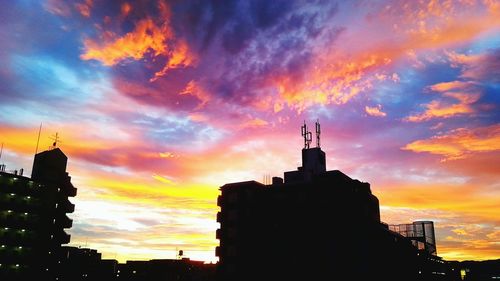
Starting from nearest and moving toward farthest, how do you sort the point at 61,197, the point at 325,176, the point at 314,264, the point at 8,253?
the point at 314,264, the point at 325,176, the point at 8,253, the point at 61,197

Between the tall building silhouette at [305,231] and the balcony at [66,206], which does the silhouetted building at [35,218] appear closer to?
the balcony at [66,206]

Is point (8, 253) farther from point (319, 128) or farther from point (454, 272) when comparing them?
point (454, 272)

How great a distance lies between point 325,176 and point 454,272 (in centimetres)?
8938

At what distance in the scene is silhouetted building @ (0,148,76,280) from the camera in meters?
87.1

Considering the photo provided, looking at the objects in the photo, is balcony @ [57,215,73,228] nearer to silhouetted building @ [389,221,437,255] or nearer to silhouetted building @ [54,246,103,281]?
silhouetted building @ [54,246,103,281]

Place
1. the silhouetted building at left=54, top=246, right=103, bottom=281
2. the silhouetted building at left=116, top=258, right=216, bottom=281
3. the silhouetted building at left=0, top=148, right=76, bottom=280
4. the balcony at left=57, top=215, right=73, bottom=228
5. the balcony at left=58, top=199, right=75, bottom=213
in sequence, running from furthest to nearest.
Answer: the silhouetted building at left=116, top=258, right=216, bottom=281 < the silhouetted building at left=54, top=246, right=103, bottom=281 < the balcony at left=58, top=199, right=75, bottom=213 < the balcony at left=57, top=215, right=73, bottom=228 < the silhouetted building at left=0, top=148, right=76, bottom=280

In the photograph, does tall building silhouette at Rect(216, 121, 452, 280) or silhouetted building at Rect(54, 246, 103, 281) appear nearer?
tall building silhouette at Rect(216, 121, 452, 280)

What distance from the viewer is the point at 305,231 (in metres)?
72.6

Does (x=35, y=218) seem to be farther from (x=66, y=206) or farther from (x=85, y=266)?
(x=85, y=266)

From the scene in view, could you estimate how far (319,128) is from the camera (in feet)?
293

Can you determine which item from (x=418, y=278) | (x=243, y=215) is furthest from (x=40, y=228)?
(x=418, y=278)

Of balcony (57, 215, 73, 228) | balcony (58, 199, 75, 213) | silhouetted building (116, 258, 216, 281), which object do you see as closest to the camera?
balcony (57, 215, 73, 228)

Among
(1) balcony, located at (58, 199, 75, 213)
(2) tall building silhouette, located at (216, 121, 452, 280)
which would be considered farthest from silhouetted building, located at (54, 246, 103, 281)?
(2) tall building silhouette, located at (216, 121, 452, 280)

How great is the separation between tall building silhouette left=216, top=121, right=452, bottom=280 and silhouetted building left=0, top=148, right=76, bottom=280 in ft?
144
